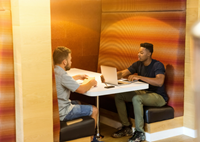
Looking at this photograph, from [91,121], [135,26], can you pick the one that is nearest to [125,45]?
[135,26]

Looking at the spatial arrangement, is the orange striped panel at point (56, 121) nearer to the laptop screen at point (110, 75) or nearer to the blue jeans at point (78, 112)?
the blue jeans at point (78, 112)

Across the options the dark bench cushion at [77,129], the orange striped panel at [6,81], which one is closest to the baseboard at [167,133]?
the dark bench cushion at [77,129]

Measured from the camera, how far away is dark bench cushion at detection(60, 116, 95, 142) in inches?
109

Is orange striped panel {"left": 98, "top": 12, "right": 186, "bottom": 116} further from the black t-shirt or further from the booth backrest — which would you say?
the black t-shirt

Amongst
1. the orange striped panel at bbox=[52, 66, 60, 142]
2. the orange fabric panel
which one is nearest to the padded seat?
the orange striped panel at bbox=[52, 66, 60, 142]

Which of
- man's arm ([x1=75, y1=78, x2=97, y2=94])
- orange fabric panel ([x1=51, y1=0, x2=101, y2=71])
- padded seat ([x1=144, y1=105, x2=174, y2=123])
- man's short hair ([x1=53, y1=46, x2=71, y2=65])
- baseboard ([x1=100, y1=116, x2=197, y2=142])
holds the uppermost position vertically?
orange fabric panel ([x1=51, y1=0, x2=101, y2=71])

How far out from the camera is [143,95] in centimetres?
355

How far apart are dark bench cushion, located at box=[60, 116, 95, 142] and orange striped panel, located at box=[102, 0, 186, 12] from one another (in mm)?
1919

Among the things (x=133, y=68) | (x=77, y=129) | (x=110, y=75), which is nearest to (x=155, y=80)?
(x=133, y=68)

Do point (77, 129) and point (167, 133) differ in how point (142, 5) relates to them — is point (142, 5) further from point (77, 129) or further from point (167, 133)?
point (77, 129)

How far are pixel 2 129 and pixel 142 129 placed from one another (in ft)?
5.83

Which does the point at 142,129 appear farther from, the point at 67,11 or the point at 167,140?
the point at 67,11

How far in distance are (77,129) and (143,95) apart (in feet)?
3.71

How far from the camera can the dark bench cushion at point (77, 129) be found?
2.76m
